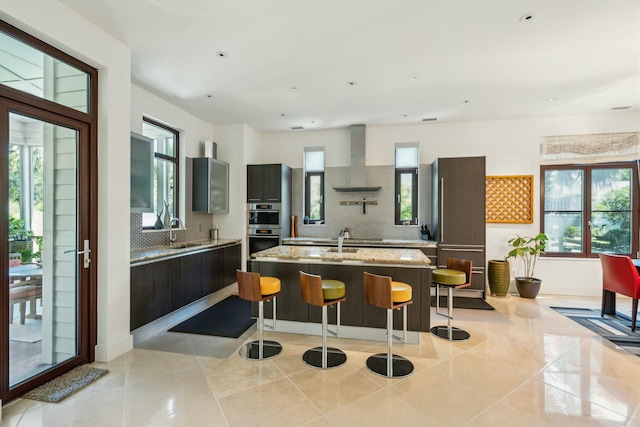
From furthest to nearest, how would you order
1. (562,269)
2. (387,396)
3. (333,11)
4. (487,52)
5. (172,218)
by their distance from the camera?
(562,269) → (172,218) → (487,52) → (333,11) → (387,396)

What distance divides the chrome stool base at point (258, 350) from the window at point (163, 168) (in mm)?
2427

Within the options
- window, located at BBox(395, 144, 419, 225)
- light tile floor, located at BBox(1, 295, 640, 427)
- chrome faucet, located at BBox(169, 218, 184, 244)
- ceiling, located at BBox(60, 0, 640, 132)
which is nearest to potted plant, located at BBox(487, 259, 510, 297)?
window, located at BBox(395, 144, 419, 225)

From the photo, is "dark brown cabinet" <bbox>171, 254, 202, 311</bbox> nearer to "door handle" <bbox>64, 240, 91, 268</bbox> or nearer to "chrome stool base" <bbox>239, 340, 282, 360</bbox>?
"door handle" <bbox>64, 240, 91, 268</bbox>

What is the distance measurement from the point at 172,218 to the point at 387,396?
13.0 ft

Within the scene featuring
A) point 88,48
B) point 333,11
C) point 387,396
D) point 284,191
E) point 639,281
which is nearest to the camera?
point 387,396

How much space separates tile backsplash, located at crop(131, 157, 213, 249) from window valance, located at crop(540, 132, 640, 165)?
6.21 meters

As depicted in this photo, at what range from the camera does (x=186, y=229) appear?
487 cm

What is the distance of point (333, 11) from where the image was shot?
2438 millimetres

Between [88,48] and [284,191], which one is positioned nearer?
[88,48]

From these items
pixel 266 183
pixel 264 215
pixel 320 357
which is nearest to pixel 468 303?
pixel 320 357

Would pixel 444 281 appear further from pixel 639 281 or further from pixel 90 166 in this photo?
pixel 90 166

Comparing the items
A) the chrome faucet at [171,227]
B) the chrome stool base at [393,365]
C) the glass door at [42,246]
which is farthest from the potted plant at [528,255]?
the glass door at [42,246]

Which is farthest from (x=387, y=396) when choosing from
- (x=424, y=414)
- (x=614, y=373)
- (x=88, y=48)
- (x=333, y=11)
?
(x=88, y=48)

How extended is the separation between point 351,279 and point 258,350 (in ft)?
3.98
